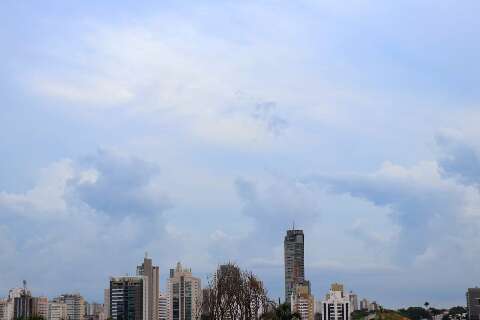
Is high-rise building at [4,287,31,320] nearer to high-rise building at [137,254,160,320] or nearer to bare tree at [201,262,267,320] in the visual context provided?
high-rise building at [137,254,160,320]

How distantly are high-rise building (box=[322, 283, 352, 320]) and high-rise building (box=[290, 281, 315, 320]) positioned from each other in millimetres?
3354

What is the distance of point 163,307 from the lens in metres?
176

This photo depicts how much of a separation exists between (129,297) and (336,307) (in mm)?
40529

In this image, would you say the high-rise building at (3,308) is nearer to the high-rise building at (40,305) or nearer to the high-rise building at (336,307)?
the high-rise building at (40,305)

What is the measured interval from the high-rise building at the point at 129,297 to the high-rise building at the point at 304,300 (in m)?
29.3

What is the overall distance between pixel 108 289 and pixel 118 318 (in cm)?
899

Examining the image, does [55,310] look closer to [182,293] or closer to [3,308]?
[3,308]

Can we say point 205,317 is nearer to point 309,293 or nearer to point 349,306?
point 349,306

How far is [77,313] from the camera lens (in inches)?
7844

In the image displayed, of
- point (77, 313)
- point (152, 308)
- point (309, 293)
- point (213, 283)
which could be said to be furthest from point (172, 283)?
point (213, 283)

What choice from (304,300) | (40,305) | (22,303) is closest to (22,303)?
(22,303)

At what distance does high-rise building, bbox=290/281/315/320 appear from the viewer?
153125 mm

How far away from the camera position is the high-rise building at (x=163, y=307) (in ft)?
560

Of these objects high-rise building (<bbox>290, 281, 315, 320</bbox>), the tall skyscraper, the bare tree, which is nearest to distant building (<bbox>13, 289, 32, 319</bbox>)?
the tall skyscraper
